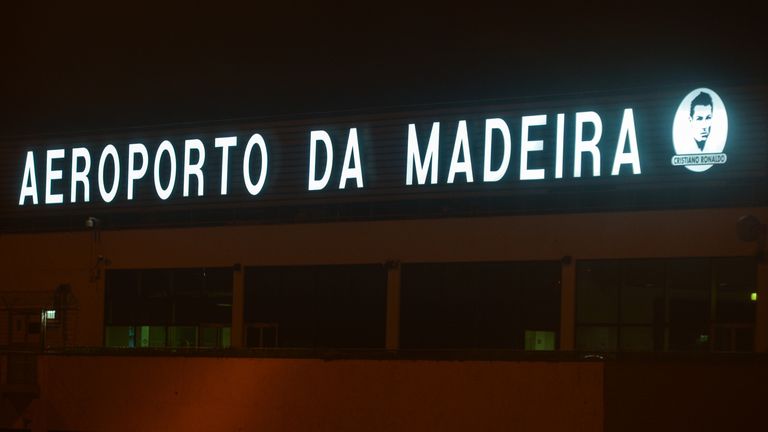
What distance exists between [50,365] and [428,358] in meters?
6.53

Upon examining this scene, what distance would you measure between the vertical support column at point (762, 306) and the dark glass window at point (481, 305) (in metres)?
4.73

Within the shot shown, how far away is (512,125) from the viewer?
89.0ft

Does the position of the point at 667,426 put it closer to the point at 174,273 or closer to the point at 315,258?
the point at 315,258

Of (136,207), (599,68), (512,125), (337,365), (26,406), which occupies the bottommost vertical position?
(26,406)

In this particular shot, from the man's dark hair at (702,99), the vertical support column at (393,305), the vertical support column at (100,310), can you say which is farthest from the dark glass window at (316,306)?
the man's dark hair at (702,99)

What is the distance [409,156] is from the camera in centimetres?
2827

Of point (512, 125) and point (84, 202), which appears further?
point (84, 202)

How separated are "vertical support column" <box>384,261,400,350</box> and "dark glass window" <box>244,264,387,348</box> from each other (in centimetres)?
29

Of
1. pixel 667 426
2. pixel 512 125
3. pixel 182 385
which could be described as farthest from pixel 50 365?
pixel 512 125

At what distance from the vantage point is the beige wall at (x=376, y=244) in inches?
953

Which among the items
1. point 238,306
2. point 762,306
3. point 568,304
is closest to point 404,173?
point 568,304

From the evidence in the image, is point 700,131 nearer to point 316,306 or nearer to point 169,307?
point 316,306

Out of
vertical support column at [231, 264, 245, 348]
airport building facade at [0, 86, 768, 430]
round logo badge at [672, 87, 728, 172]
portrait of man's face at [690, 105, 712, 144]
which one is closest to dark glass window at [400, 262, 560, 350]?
airport building facade at [0, 86, 768, 430]

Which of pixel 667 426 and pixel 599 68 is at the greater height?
pixel 599 68
